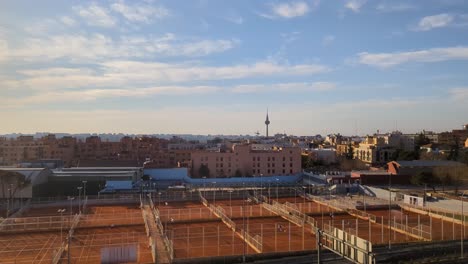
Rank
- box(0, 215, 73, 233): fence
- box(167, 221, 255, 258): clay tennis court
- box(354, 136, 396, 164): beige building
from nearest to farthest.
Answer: box(167, 221, 255, 258): clay tennis court
box(0, 215, 73, 233): fence
box(354, 136, 396, 164): beige building

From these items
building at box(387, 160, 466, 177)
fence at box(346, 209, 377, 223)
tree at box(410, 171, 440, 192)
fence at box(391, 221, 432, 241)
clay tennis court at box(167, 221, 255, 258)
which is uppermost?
building at box(387, 160, 466, 177)

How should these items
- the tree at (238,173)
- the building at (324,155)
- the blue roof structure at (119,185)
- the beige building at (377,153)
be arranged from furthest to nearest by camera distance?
the beige building at (377,153)
the building at (324,155)
the tree at (238,173)
the blue roof structure at (119,185)

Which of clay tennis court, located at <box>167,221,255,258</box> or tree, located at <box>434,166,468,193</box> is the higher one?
tree, located at <box>434,166,468,193</box>

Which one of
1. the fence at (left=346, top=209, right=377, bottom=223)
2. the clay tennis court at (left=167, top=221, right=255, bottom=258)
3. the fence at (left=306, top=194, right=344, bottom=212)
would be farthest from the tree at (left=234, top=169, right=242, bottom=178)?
the clay tennis court at (left=167, top=221, right=255, bottom=258)

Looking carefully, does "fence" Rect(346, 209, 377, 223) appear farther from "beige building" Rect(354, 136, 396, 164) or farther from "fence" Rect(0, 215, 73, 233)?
"beige building" Rect(354, 136, 396, 164)

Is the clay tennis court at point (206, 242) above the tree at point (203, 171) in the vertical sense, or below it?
below

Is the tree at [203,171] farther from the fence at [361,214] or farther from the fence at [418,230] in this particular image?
the fence at [418,230]

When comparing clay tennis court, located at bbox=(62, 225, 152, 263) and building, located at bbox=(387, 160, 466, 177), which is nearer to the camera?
clay tennis court, located at bbox=(62, 225, 152, 263)

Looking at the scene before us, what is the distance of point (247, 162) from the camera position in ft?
125

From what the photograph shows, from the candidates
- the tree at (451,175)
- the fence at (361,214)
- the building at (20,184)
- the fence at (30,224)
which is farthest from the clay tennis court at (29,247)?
the tree at (451,175)

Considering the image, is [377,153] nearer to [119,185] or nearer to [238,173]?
[238,173]

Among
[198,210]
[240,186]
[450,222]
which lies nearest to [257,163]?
[240,186]

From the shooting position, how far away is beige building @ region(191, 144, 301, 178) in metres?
37.8

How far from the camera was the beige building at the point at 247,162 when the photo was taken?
3781cm
